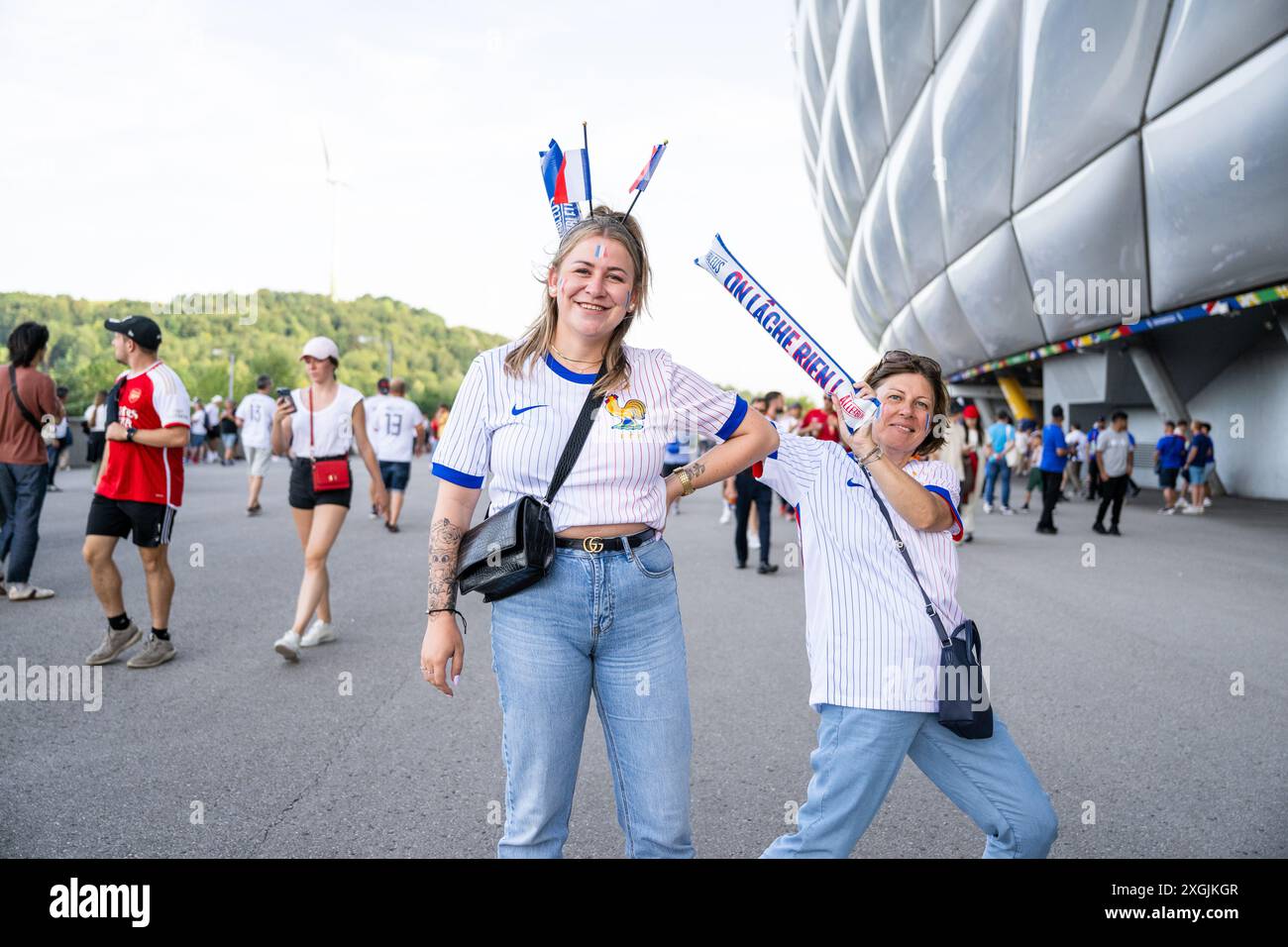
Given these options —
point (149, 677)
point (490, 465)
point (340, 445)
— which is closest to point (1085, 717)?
point (490, 465)

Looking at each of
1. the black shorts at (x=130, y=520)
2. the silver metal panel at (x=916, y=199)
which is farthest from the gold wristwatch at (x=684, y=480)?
the silver metal panel at (x=916, y=199)

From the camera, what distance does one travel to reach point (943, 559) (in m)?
2.31

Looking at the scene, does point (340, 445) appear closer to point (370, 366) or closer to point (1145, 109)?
point (1145, 109)

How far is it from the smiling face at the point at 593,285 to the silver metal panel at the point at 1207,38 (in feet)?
40.6

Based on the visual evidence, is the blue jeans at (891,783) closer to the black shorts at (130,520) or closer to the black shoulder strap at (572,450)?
the black shoulder strap at (572,450)

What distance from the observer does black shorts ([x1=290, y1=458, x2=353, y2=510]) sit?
5.64 metres

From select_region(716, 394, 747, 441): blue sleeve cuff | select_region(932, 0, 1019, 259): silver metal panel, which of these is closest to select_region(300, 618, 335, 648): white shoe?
select_region(716, 394, 747, 441): blue sleeve cuff

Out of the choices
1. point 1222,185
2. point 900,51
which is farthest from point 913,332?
point 1222,185

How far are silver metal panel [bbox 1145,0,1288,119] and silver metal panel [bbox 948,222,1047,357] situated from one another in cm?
525

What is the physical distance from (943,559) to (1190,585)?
7.45 m

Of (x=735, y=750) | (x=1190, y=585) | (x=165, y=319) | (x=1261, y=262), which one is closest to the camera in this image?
(x=735, y=750)

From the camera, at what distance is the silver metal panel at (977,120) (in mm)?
15578

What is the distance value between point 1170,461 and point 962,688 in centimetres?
1583

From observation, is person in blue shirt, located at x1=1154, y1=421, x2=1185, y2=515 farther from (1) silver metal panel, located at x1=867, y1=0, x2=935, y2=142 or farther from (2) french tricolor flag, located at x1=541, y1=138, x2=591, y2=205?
(2) french tricolor flag, located at x1=541, y1=138, x2=591, y2=205
